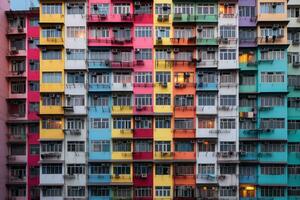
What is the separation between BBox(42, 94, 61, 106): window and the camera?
112 ft

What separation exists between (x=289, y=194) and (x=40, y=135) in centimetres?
2270

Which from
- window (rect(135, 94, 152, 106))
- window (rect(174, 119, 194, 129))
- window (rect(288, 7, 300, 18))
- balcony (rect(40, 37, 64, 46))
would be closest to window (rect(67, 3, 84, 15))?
balcony (rect(40, 37, 64, 46))

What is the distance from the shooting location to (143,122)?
33938 millimetres

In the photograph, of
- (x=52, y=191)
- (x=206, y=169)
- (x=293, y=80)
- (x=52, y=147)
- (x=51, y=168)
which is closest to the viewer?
(x=206, y=169)

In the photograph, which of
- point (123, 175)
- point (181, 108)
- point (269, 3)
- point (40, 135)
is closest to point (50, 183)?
point (40, 135)

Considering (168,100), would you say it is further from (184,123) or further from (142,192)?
(142,192)

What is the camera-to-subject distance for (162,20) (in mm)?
34250

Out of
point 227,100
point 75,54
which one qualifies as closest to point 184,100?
point 227,100

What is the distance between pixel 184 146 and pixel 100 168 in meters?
7.65

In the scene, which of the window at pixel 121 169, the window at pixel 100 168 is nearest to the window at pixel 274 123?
the window at pixel 121 169

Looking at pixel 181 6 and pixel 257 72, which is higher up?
pixel 181 6

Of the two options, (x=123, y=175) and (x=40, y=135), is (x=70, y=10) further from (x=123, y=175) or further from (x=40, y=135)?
(x=123, y=175)

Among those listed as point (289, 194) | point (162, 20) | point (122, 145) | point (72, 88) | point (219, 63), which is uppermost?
point (162, 20)

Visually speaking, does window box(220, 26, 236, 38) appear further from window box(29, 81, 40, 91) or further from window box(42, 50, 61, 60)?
window box(29, 81, 40, 91)
